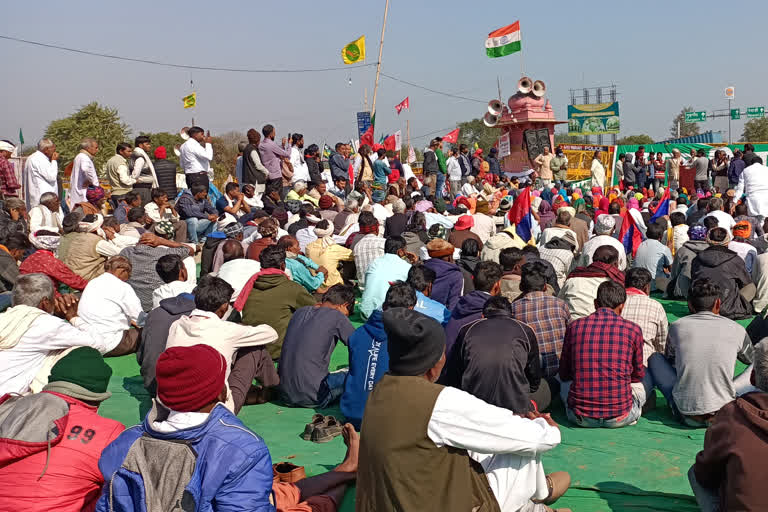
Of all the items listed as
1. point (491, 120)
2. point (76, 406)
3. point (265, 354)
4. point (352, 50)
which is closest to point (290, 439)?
point (265, 354)

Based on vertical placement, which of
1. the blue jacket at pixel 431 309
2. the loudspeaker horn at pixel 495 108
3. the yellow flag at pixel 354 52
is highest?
the yellow flag at pixel 354 52

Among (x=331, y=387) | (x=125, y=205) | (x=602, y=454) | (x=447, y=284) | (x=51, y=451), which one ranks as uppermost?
(x=125, y=205)

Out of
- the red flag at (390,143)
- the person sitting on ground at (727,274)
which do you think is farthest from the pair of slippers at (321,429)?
the red flag at (390,143)

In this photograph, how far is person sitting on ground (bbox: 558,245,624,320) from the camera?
643 centimetres

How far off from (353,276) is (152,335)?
4170 millimetres

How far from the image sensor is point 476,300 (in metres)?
5.36

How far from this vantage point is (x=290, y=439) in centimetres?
515

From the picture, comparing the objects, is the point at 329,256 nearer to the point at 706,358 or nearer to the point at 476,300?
the point at 476,300

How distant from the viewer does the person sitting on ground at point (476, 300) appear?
17.5 ft

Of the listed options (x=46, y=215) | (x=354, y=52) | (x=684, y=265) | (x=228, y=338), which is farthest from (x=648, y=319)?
(x=354, y=52)

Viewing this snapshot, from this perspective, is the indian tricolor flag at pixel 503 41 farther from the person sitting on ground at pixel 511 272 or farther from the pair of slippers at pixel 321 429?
the pair of slippers at pixel 321 429

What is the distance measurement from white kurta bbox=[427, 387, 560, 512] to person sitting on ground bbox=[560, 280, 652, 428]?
1.99m

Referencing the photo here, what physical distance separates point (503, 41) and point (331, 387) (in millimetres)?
24563

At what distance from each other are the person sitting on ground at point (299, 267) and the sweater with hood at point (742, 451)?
552cm
